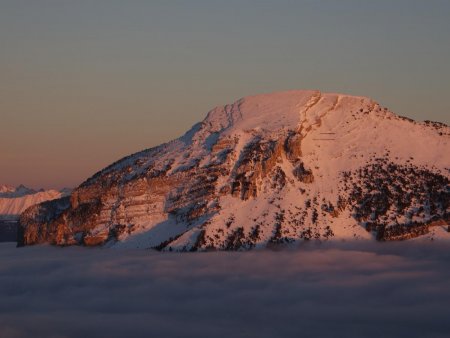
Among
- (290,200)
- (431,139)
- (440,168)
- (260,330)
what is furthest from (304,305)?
(431,139)

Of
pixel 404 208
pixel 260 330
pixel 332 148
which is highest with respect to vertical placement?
pixel 332 148

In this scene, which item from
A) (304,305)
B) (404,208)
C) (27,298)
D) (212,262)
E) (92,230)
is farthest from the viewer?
(92,230)

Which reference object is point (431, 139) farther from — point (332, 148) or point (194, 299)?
point (194, 299)

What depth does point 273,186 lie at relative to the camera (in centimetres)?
17650

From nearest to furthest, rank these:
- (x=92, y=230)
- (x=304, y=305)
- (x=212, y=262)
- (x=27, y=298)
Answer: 1. (x=304, y=305)
2. (x=27, y=298)
3. (x=212, y=262)
4. (x=92, y=230)

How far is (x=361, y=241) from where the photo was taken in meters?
164

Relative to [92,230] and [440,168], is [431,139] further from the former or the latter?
[92,230]

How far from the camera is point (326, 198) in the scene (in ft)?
564

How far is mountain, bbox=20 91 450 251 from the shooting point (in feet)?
548

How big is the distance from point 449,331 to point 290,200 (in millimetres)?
59915

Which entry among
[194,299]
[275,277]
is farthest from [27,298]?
[275,277]

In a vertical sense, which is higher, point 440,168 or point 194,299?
point 440,168

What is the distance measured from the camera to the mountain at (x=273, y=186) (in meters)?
167

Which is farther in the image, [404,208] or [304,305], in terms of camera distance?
[404,208]
